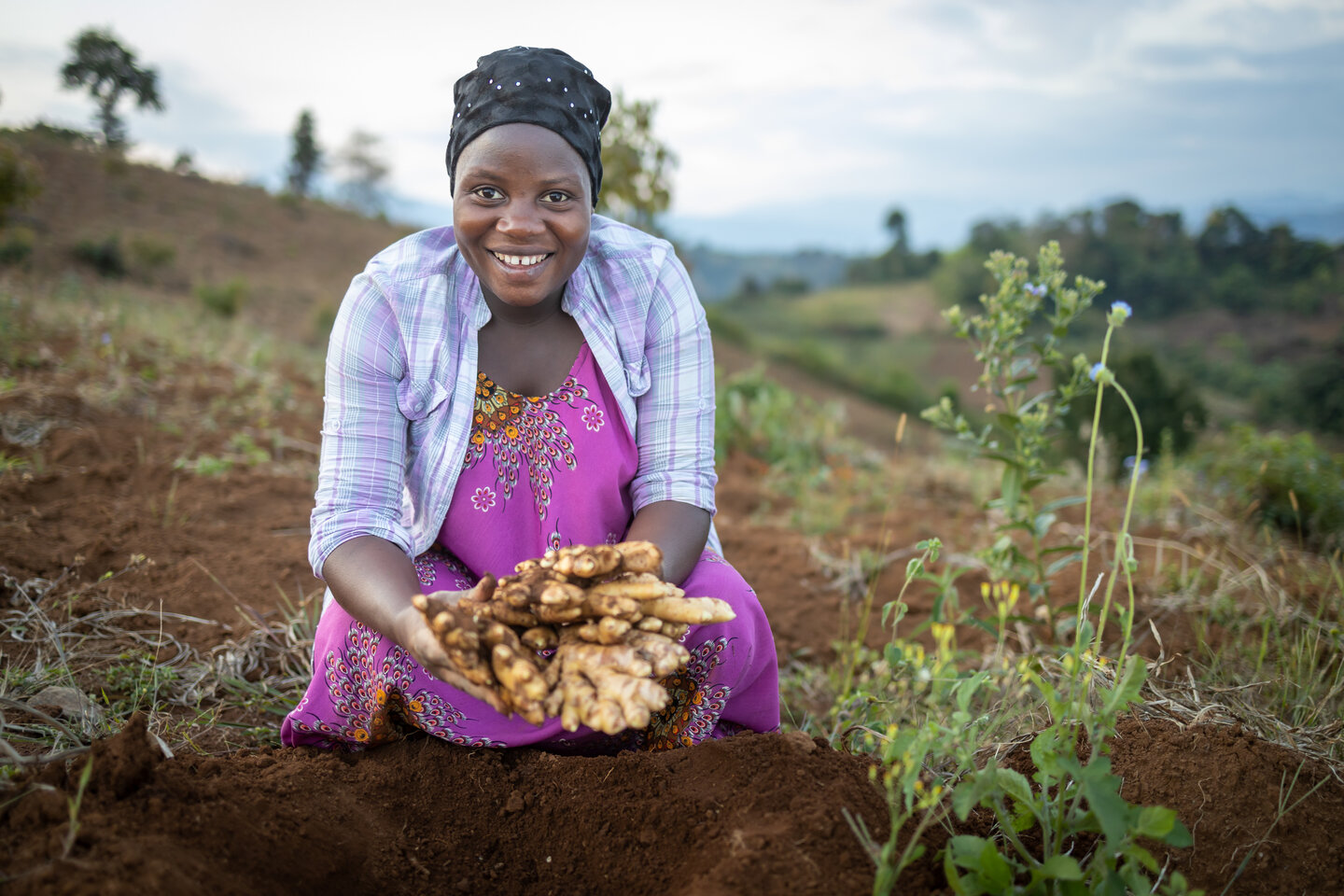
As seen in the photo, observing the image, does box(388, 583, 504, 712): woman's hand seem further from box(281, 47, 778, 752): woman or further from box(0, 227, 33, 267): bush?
box(0, 227, 33, 267): bush

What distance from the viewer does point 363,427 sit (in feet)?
5.82

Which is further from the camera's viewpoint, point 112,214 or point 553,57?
point 112,214

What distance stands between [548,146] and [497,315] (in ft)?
1.44

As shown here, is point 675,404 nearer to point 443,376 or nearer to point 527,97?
point 443,376

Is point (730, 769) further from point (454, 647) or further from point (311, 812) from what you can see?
point (311, 812)

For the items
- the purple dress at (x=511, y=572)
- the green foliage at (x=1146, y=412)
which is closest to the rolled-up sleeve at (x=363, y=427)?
the purple dress at (x=511, y=572)

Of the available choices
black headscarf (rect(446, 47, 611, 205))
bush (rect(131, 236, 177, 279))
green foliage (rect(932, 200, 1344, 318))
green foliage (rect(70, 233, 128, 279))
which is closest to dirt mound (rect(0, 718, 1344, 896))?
black headscarf (rect(446, 47, 611, 205))

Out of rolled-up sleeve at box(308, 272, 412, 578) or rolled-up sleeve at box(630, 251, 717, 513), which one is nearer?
rolled-up sleeve at box(308, 272, 412, 578)

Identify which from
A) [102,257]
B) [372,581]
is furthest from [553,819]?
[102,257]

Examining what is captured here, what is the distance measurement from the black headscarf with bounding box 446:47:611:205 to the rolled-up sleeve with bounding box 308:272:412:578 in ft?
1.24

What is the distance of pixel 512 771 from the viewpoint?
5.41ft

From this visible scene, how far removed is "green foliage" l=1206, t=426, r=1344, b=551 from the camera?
3.60 meters

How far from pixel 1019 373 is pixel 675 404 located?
1055 millimetres

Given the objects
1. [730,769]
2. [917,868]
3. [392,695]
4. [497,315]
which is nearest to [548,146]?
[497,315]
